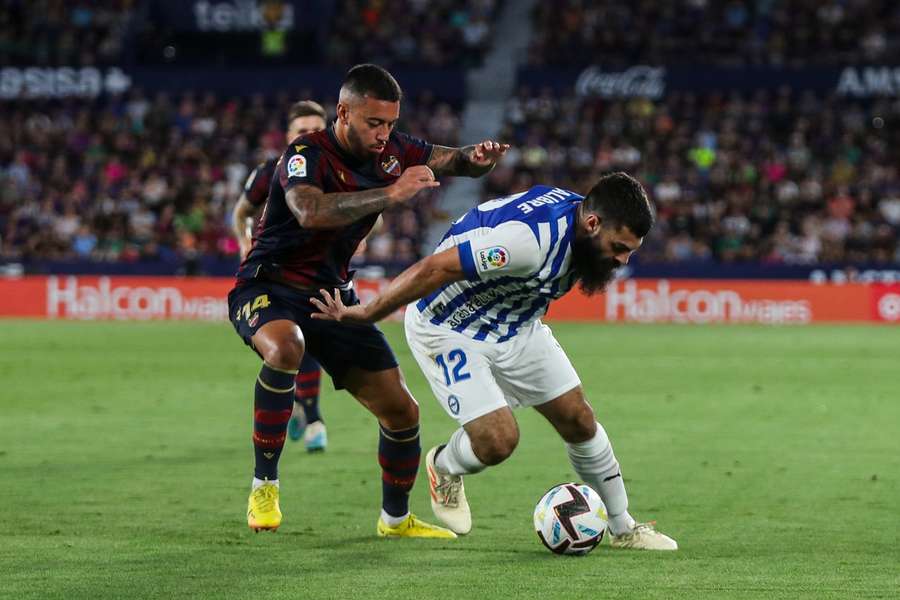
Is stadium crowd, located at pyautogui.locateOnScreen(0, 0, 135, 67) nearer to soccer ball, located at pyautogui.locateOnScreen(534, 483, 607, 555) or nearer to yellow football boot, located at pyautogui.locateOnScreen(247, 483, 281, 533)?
yellow football boot, located at pyautogui.locateOnScreen(247, 483, 281, 533)

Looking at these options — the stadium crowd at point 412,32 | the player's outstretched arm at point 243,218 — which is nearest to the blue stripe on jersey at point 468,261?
the player's outstretched arm at point 243,218

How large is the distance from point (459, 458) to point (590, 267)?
1.21 metres

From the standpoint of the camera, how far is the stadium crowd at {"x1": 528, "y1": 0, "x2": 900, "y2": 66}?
1298 inches

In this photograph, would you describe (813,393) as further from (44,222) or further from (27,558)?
(44,222)

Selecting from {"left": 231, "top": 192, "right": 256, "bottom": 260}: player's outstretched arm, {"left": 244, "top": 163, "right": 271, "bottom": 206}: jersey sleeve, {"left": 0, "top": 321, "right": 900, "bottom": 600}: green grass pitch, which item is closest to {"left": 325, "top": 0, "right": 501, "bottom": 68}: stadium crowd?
{"left": 0, "top": 321, "right": 900, "bottom": 600}: green grass pitch

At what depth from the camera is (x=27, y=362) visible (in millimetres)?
17625

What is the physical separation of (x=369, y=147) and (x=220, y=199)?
24.1m

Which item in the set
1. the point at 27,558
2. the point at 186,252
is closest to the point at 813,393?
the point at 27,558

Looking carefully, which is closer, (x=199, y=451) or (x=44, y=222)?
(x=199, y=451)

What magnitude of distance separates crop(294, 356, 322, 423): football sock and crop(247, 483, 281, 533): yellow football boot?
3297mm

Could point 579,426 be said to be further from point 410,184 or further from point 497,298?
point 410,184

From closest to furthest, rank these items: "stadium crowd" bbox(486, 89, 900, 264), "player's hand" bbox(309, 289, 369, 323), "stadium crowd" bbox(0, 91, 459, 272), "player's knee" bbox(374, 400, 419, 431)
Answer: "player's hand" bbox(309, 289, 369, 323) < "player's knee" bbox(374, 400, 419, 431) < "stadium crowd" bbox(486, 89, 900, 264) < "stadium crowd" bbox(0, 91, 459, 272)

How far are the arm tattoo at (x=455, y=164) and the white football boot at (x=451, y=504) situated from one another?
1.55 m

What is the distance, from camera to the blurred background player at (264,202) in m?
9.12
